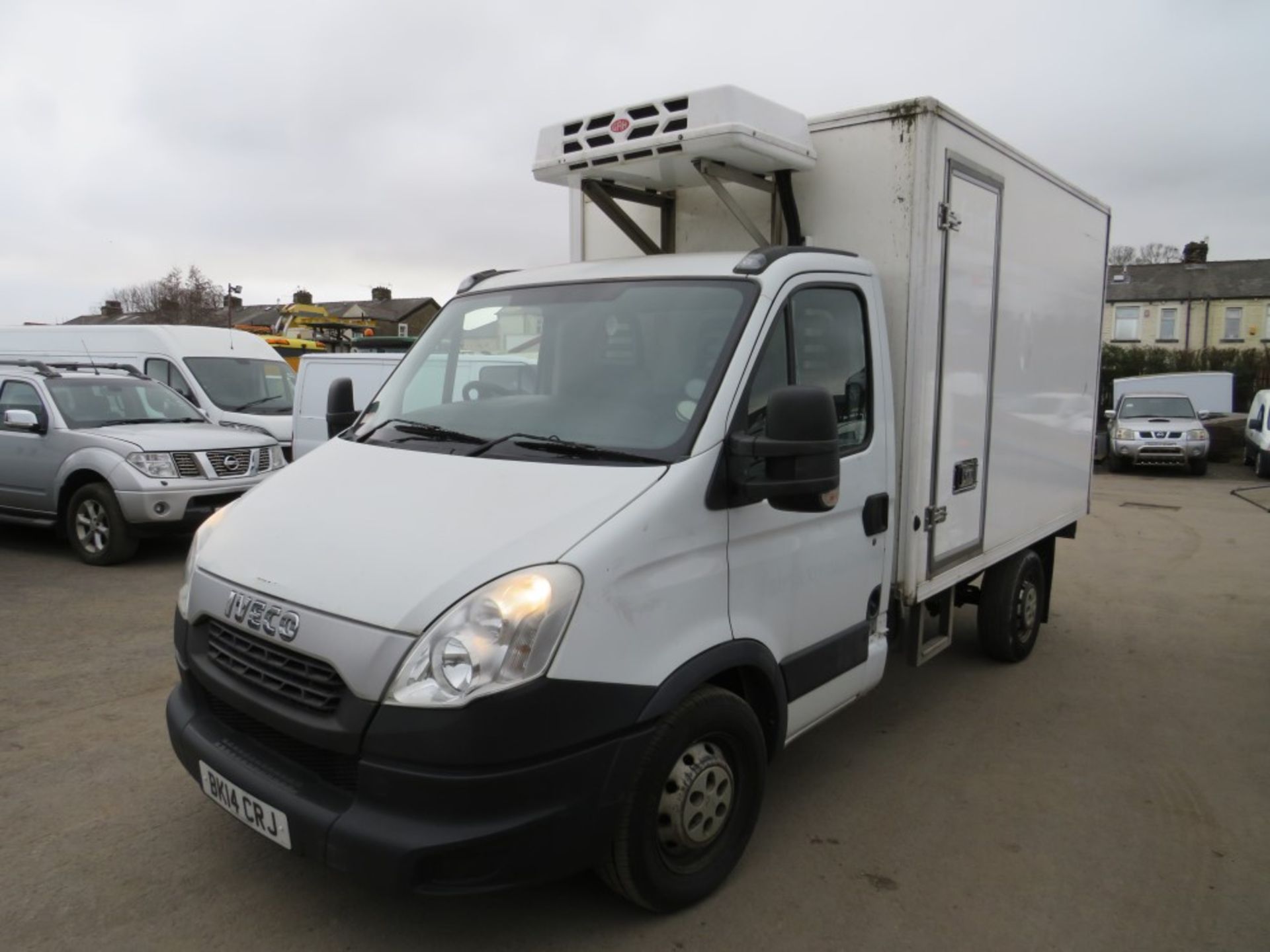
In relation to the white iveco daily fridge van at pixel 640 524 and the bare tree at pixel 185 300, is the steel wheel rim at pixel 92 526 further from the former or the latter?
the bare tree at pixel 185 300

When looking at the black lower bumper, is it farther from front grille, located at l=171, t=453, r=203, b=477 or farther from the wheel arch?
front grille, located at l=171, t=453, r=203, b=477

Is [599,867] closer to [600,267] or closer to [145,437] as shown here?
[600,267]

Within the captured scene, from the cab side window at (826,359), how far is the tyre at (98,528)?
23.5 feet

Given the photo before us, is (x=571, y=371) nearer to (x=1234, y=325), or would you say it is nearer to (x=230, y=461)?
(x=230, y=461)

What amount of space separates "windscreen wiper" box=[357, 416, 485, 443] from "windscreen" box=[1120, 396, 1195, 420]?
1964 centimetres

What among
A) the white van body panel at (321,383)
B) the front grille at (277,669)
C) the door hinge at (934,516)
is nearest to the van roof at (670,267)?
the door hinge at (934,516)

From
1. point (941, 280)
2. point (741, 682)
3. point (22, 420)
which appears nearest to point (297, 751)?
point (741, 682)

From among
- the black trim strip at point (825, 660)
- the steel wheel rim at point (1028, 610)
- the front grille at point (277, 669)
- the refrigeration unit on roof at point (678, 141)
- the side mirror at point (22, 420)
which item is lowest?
the steel wheel rim at point (1028, 610)

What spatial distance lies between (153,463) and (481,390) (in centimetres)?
590

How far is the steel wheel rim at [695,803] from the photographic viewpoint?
9.53 feet

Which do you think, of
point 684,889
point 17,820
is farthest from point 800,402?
point 17,820

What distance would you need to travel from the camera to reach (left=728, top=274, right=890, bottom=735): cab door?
10.3 feet

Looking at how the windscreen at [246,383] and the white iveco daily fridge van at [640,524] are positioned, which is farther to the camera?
the windscreen at [246,383]

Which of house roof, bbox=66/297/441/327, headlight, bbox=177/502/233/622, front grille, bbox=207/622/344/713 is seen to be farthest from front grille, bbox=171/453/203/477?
house roof, bbox=66/297/441/327
